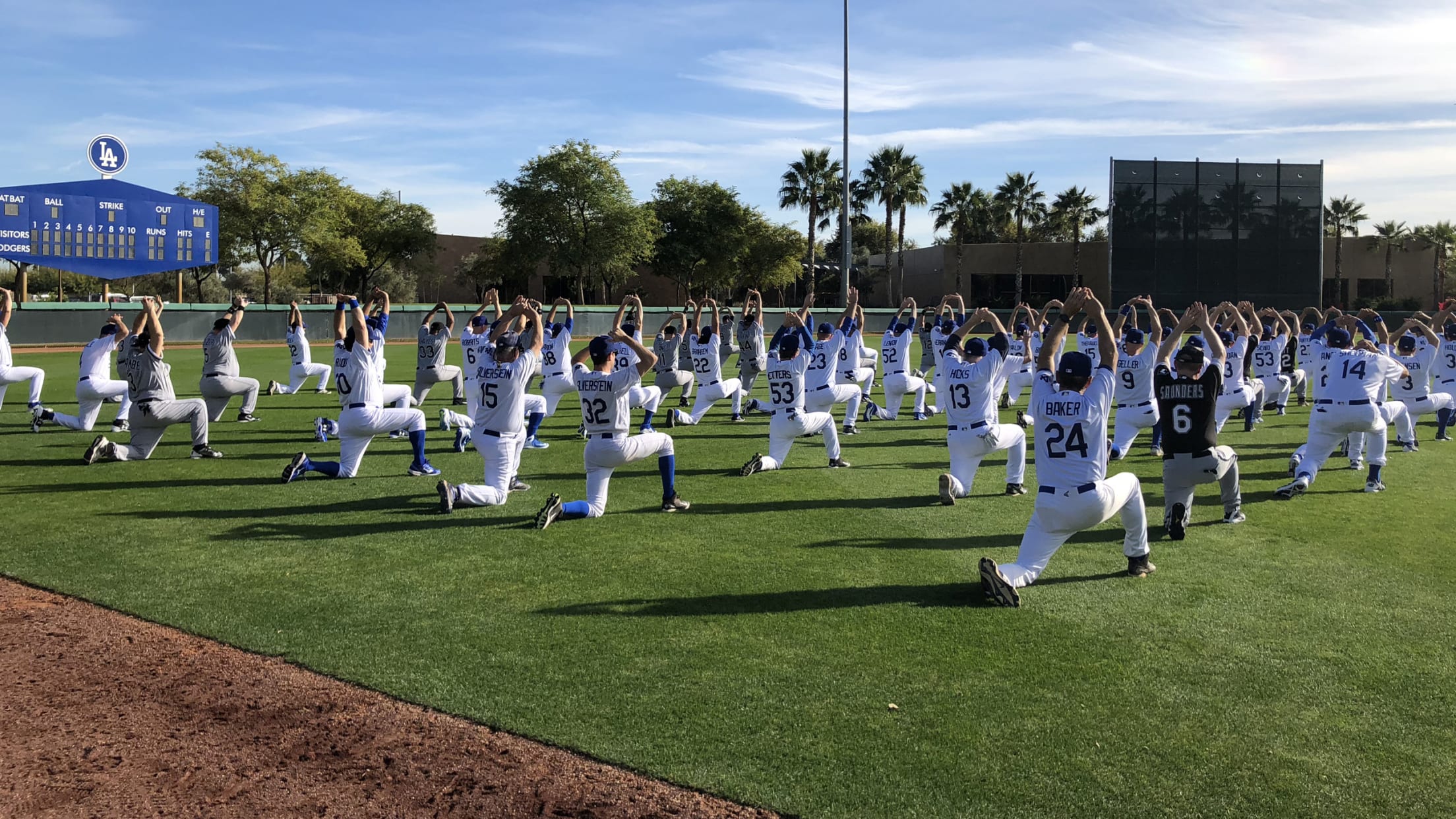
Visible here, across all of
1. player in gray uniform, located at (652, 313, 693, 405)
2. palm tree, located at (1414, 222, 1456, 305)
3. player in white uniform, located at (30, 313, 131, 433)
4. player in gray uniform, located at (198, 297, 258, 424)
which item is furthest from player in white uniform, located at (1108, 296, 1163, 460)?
palm tree, located at (1414, 222, 1456, 305)

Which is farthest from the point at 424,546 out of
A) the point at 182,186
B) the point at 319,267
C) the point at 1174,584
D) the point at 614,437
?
the point at 319,267

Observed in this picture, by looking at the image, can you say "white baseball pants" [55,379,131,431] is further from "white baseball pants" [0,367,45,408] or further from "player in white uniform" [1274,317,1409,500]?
"player in white uniform" [1274,317,1409,500]

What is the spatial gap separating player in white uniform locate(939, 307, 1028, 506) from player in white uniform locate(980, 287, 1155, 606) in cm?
263

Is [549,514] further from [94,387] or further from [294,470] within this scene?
[94,387]

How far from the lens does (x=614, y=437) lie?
31.7 ft

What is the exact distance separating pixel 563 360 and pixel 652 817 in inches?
489

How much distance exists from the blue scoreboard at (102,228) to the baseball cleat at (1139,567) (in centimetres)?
3621

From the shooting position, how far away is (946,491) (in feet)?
34.5

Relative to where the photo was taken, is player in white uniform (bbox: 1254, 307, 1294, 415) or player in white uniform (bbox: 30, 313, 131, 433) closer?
player in white uniform (bbox: 30, 313, 131, 433)

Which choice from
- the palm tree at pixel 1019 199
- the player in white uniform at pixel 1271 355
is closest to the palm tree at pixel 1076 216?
the palm tree at pixel 1019 199

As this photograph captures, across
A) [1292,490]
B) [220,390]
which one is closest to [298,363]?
[220,390]

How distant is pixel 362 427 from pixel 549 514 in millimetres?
3671

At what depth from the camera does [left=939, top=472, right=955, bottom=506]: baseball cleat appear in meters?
10.5

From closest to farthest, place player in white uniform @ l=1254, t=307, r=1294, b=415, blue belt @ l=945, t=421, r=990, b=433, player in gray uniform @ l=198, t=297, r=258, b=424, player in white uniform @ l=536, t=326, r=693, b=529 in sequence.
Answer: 1. player in white uniform @ l=536, t=326, r=693, b=529
2. blue belt @ l=945, t=421, r=990, b=433
3. player in gray uniform @ l=198, t=297, r=258, b=424
4. player in white uniform @ l=1254, t=307, r=1294, b=415
